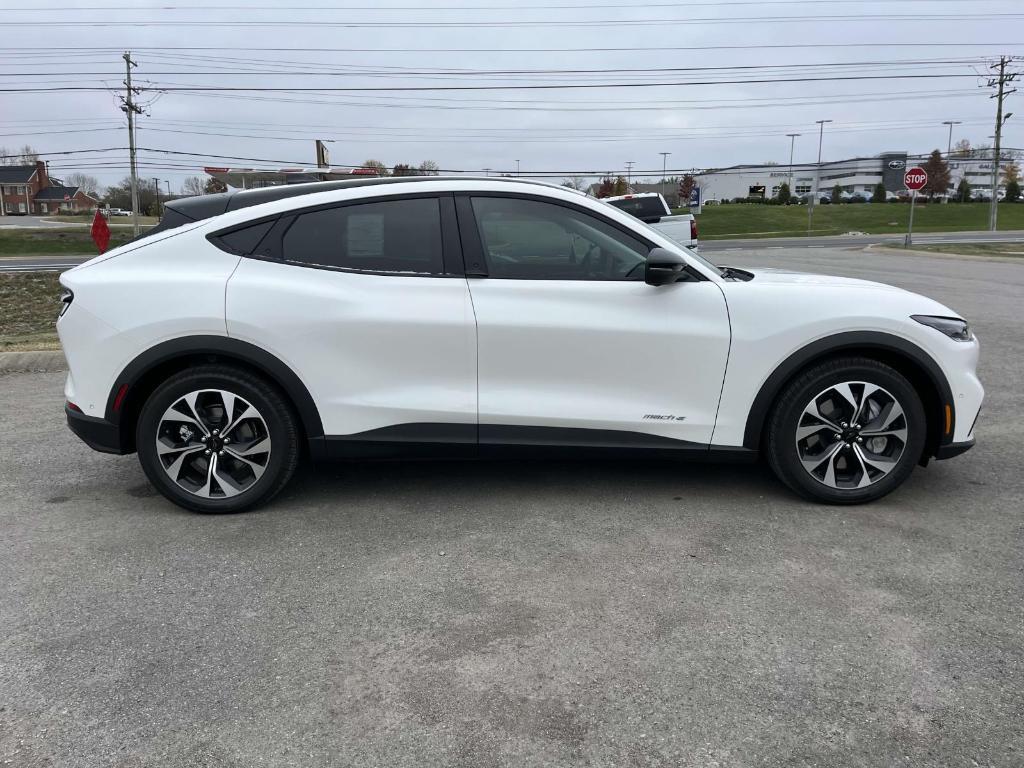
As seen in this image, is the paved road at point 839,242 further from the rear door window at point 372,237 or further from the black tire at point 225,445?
the black tire at point 225,445

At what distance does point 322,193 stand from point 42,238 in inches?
1984

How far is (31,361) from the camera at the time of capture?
25.5 ft

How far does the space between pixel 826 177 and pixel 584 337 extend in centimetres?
13823

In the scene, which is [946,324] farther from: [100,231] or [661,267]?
[100,231]

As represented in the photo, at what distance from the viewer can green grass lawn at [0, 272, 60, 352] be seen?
902 cm

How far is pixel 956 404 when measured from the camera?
3.98 metres

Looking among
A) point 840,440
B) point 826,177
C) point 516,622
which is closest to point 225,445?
point 516,622

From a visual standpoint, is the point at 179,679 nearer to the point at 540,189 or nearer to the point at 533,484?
the point at 533,484

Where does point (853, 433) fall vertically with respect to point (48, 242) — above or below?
below

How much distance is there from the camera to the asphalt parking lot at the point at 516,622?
2.33 metres

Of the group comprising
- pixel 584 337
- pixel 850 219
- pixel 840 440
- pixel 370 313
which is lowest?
pixel 840 440

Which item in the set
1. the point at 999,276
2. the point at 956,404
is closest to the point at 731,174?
the point at 999,276

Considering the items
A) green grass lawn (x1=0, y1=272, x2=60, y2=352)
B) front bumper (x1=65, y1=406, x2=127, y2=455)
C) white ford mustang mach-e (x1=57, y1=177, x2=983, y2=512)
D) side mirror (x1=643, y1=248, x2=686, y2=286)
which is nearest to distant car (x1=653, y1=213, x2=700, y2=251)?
green grass lawn (x1=0, y1=272, x2=60, y2=352)

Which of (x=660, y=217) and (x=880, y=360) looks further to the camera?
(x=660, y=217)
